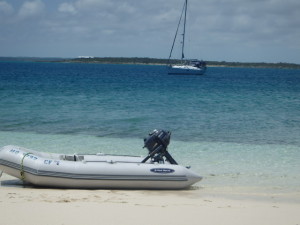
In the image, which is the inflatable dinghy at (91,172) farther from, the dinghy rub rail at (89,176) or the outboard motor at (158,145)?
the outboard motor at (158,145)

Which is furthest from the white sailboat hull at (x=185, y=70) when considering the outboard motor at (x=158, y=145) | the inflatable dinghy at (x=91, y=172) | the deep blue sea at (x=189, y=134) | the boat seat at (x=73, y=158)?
the inflatable dinghy at (x=91, y=172)

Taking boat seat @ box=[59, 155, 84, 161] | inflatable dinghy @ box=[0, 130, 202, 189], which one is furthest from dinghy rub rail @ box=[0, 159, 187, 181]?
boat seat @ box=[59, 155, 84, 161]

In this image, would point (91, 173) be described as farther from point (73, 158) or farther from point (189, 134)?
point (189, 134)

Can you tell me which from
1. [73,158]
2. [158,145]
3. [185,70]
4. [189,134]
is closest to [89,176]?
[73,158]

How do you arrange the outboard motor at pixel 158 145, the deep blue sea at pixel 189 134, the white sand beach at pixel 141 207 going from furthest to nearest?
the deep blue sea at pixel 189 134, the outboard motor at pixel 158 145, the white sand beach at pixel 141 207

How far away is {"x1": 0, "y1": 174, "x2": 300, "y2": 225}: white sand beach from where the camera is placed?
5320 mm

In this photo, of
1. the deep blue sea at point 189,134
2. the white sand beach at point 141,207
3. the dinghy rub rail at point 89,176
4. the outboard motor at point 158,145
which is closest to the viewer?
the white sand beach at point 141,207

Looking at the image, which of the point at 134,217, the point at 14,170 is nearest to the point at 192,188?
the point at 134,217

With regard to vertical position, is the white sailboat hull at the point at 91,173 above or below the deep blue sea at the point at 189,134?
above

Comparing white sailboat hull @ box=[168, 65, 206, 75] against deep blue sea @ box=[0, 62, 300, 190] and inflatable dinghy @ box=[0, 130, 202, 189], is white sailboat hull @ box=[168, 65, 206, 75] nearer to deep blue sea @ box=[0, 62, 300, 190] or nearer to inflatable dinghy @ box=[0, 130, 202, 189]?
deep blue sea @ box=[0, 62, 300, 190]

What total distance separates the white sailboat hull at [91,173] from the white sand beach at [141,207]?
16cm

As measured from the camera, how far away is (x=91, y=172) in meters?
7.07

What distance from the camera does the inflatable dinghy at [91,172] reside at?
277 inches

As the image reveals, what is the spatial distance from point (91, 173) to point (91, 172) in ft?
0.05
